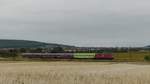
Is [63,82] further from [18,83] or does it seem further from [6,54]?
[6,54]

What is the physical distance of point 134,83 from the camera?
1945 centimetres

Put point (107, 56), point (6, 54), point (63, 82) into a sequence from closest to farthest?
point (63, 82) < point (107, 56) < point (6, 54)

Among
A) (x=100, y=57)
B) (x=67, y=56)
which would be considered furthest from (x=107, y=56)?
(x=67, y=56)

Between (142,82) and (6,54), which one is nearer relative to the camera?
(142,82)

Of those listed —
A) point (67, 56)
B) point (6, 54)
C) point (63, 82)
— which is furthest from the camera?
point (6, 54)

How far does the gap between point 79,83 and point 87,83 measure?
0.37m

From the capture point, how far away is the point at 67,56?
3848 inches

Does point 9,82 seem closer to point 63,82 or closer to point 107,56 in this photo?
point 63,82

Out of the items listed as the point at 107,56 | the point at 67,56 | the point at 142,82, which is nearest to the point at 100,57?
the point at 107,56

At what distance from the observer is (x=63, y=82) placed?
1922 centimetres

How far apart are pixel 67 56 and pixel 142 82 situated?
255ft

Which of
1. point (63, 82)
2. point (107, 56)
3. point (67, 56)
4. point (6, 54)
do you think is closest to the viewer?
point (63, 82)

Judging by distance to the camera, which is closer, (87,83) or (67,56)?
(87,83)

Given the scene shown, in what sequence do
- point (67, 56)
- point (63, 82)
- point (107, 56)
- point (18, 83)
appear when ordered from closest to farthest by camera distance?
point (18, 83) → point (63, 82) → point (107, 56) → point (67, 56)
